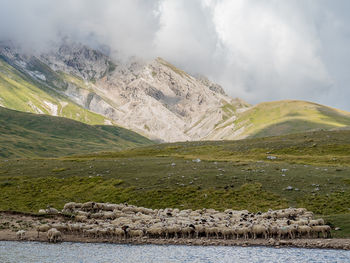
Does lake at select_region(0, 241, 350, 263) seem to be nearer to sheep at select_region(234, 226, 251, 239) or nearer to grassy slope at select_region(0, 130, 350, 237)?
sheep at select_region(234, 226, 251, 239)

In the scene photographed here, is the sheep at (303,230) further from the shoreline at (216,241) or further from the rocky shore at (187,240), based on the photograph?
the shoreline at (216,241)

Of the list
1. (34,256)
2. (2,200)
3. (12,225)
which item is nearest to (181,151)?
(2,200)

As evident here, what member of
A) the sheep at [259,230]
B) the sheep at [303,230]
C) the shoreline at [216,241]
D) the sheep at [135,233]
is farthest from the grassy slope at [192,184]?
the sheep at [135,233]

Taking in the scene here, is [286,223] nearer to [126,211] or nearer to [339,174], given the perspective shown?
[126,211]

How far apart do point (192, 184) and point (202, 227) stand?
22975 mm

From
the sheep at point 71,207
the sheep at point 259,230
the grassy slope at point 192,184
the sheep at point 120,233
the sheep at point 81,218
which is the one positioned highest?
the grassy slope at point 192,184

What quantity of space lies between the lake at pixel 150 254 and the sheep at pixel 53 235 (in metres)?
1.37

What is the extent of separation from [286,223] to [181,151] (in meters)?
81.6

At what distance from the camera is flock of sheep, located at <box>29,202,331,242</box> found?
126ft

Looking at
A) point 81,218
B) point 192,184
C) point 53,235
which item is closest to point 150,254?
point 53,235

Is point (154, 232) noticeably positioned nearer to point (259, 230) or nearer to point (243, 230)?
point (243, 230)

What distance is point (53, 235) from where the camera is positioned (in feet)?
128

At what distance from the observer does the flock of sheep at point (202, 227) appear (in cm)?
3853

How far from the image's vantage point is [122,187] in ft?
213
